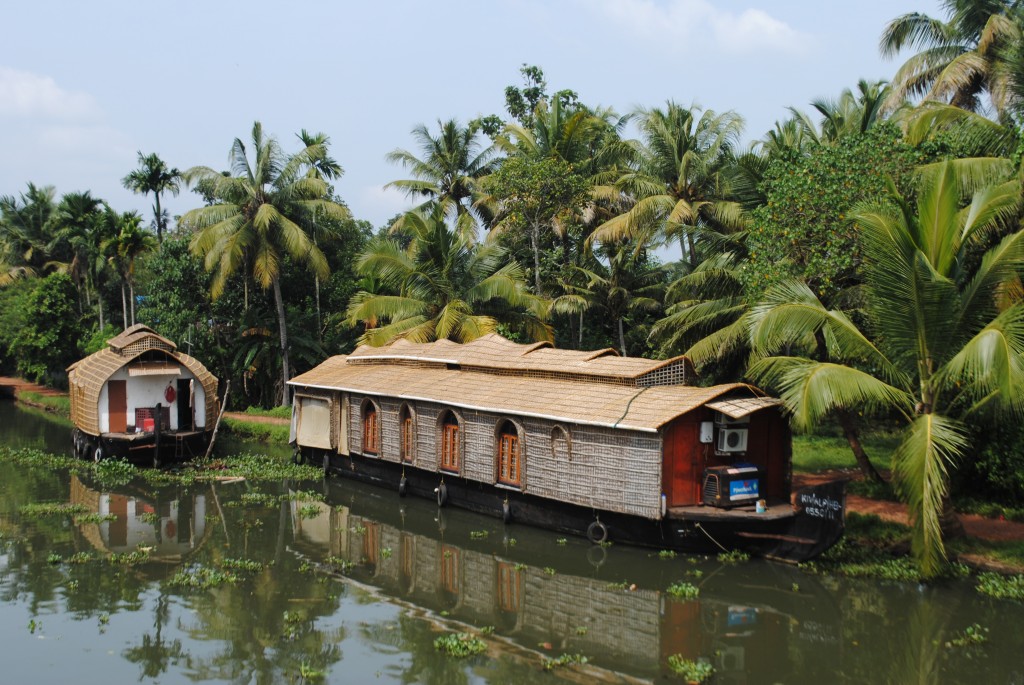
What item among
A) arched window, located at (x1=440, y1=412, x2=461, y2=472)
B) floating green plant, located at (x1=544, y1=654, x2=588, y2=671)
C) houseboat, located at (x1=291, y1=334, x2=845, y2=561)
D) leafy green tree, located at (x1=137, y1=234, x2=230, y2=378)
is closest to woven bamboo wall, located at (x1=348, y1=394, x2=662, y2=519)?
houseboat, located at (x1=291, y1=334, x2=845, y2=561)

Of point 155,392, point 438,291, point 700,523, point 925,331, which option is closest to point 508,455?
point 700,523

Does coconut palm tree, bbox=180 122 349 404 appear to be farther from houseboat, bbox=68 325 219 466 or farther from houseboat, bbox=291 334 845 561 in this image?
houseboat, bbox=291 334 845 561

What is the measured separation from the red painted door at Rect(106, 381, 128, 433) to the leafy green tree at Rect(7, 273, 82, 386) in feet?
39.1

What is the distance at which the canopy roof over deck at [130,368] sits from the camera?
17797mm

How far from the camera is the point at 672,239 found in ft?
61.0

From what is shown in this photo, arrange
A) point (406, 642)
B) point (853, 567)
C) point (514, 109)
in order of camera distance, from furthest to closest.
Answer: point (514, 109) → point (853, 567) → point (406, 642)

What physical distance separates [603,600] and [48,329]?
25.0 m

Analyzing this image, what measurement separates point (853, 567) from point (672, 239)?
9.66 m

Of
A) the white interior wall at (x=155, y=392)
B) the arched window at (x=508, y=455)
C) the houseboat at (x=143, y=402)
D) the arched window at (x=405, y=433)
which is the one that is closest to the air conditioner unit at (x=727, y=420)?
the arched window at (x=508, y=455)

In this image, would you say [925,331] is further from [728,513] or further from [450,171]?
[450,171]

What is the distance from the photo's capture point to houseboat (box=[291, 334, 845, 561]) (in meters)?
10.7

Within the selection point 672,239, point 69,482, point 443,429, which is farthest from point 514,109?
point 69,482

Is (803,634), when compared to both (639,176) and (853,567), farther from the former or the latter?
(639,176)

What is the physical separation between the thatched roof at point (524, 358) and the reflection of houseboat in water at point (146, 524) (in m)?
4.56
